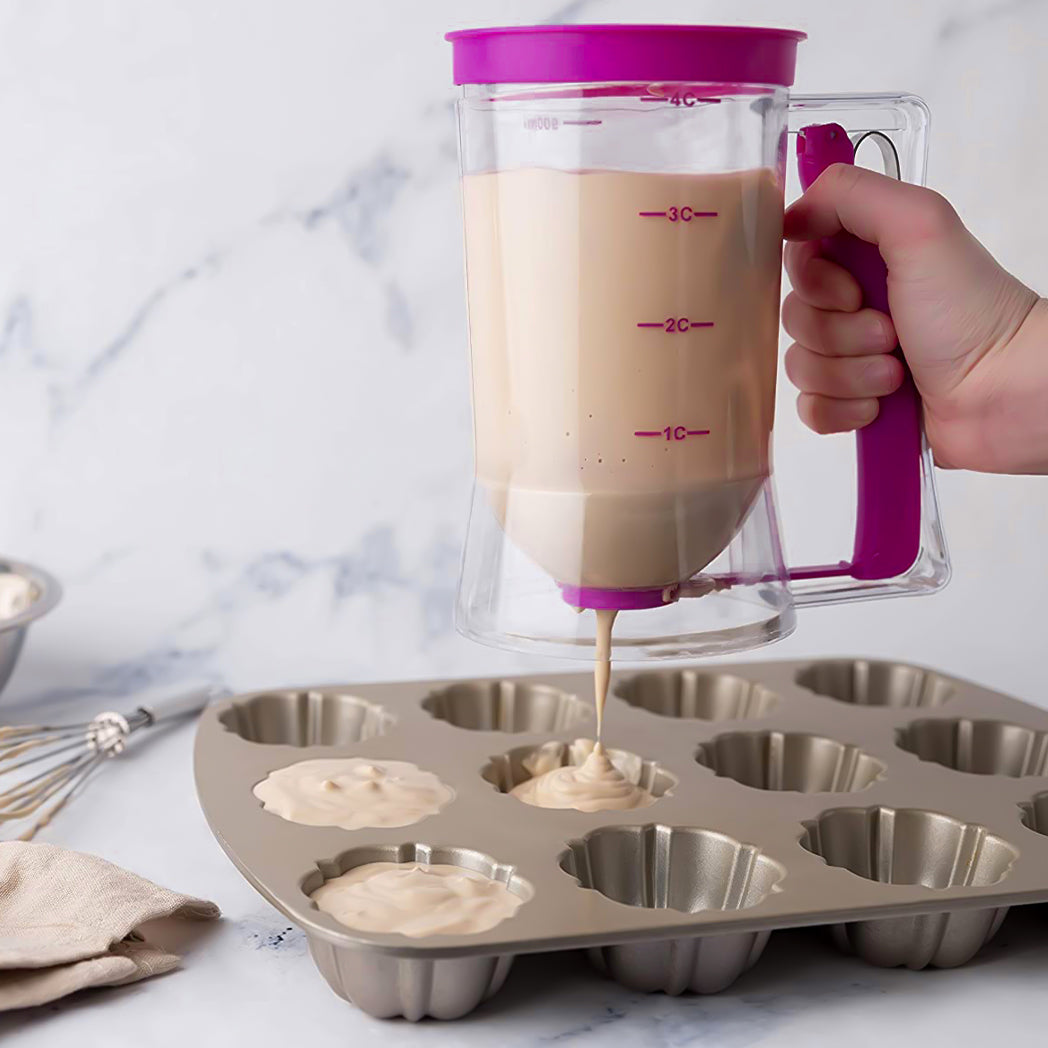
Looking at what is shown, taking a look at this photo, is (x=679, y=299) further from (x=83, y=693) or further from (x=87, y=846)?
(x=83, y=693)

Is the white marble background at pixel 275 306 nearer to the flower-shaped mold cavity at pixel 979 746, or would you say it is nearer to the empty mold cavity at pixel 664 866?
the flower-shaped mold cavity at pixel 979 746

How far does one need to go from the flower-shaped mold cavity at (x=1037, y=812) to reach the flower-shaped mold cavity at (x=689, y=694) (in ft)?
1.25

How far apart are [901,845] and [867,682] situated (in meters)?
0.46

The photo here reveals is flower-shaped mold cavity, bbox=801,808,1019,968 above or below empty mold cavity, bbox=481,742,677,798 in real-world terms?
below

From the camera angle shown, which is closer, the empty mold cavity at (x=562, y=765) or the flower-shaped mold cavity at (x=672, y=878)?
the flower-shaped mold cavity at (x=672, y=878)

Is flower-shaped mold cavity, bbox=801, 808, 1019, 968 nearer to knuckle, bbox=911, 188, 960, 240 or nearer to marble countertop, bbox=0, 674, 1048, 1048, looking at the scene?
marble countertop, bbox=0, 674, 1048, 1048

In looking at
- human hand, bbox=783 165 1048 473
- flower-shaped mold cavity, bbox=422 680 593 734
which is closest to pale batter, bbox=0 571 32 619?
flower-shaped mold cavity, bbox=422 680 593 734

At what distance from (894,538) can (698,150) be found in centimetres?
39

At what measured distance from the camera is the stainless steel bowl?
1617 mm

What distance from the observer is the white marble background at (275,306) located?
193 cm

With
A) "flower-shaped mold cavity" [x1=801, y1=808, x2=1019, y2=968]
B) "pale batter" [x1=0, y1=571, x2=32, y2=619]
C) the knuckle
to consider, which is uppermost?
the knuckle

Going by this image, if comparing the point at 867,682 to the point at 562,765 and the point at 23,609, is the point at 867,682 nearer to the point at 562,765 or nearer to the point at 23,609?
the point at 562,765

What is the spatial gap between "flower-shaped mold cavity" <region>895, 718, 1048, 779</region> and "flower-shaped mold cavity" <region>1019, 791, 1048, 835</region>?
0.18 m

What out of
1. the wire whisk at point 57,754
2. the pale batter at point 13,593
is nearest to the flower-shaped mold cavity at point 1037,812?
the wire whisk at point 57,754
